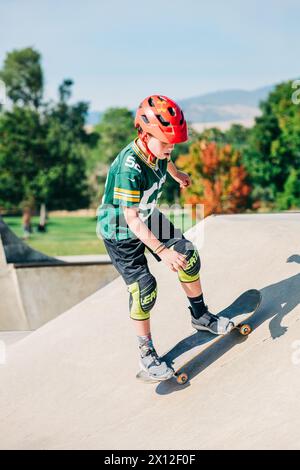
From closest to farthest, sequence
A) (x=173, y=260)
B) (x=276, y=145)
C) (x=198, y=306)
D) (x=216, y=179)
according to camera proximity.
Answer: (x=173, y=260) < (x=198, y=306) < (x=276, y=145) < (x=216, y=179)

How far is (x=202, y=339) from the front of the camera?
18.5 ft

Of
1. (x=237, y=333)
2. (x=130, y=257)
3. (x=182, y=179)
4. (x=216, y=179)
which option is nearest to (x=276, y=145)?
(x=216, y=179)

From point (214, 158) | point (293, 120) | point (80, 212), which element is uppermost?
point (293, 120)

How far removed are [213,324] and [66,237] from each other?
189ft

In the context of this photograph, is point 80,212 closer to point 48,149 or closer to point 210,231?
point 48,149

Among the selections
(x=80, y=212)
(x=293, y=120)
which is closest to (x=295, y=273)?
(x=293, y=120)

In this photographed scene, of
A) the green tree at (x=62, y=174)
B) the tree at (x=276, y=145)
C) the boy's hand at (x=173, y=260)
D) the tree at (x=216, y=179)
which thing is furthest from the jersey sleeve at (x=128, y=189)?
the green tree at (x=62, y=174)

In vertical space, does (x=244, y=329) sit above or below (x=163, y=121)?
below

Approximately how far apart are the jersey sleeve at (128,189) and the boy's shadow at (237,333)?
1.44m

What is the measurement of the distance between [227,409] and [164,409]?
0.52 meters

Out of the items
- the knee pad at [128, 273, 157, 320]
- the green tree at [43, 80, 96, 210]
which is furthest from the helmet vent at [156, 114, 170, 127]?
the green tree at [43, 80, 96, 210]

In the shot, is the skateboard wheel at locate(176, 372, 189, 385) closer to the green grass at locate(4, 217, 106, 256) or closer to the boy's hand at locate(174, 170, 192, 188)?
the boy's hand at locate(174, 170, 192, 188)

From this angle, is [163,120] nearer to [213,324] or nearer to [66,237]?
[213,324]
